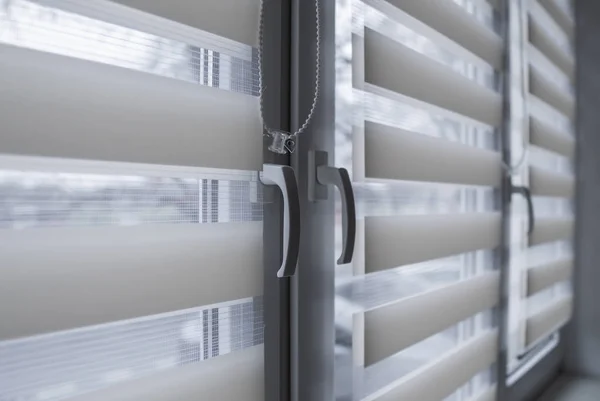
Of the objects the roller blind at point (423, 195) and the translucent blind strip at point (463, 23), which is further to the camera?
the translucent blind strip at point (463, 23)

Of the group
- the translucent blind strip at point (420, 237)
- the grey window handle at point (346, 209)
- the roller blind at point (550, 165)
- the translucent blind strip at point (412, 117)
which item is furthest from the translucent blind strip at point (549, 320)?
the grey window handle at point (346, 209)

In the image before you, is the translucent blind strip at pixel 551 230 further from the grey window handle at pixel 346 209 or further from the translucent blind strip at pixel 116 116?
the translucent blind strip at pixel 116 116

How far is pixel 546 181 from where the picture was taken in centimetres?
158

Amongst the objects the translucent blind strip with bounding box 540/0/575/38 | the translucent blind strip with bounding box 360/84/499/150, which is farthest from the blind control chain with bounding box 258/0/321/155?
the translucent blind strip with bounding box 540/0/575/38

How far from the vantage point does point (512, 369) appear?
4.63 ft

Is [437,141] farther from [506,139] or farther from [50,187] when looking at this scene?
[50,187]

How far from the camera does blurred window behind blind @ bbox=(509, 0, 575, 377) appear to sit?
143cm

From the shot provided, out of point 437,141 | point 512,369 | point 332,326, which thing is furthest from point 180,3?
point 512,369

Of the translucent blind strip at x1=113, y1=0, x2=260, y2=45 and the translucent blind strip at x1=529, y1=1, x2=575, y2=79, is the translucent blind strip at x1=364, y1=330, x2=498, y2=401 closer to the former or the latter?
the translucent blind strip at x1=113, y1=0, x2=260, y2=45

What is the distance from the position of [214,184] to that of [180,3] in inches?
7.7

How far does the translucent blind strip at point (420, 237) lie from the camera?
30.6 inches

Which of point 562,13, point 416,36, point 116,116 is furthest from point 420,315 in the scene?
point 562,13

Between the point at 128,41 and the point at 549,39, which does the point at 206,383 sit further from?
the point at 549,39

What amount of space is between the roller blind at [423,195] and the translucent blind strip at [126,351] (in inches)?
6.7
